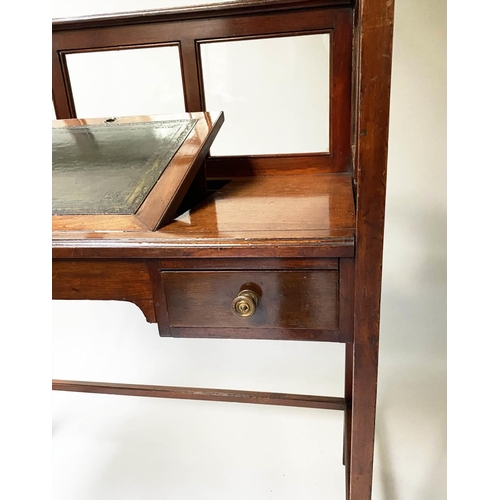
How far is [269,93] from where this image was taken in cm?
136

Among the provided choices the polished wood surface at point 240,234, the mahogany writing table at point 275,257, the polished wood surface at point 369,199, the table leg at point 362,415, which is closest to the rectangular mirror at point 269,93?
the mahogany writing table at point 275,257

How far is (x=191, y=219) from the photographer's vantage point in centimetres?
94

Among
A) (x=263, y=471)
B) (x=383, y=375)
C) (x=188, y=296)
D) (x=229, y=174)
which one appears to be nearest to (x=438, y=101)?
(x=229, y=174)

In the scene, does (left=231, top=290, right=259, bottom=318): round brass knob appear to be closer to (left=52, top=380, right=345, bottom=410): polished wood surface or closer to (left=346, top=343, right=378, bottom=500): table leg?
(left=346, top=343, right=378, bottom=500): table leg

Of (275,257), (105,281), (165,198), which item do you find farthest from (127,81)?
(275,257)

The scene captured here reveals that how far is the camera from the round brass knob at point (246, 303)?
84 centimetres

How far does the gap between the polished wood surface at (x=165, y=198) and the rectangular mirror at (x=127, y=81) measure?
12.7 inches

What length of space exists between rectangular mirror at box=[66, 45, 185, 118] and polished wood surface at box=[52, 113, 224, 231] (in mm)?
323

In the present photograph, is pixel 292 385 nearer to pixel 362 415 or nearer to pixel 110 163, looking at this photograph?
pixel 362 415

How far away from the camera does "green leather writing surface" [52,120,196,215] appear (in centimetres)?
97

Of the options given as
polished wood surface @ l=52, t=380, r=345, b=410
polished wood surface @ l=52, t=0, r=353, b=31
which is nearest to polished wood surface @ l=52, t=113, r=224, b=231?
polished wood surface @ l=52, t=0, r=353, b=31
